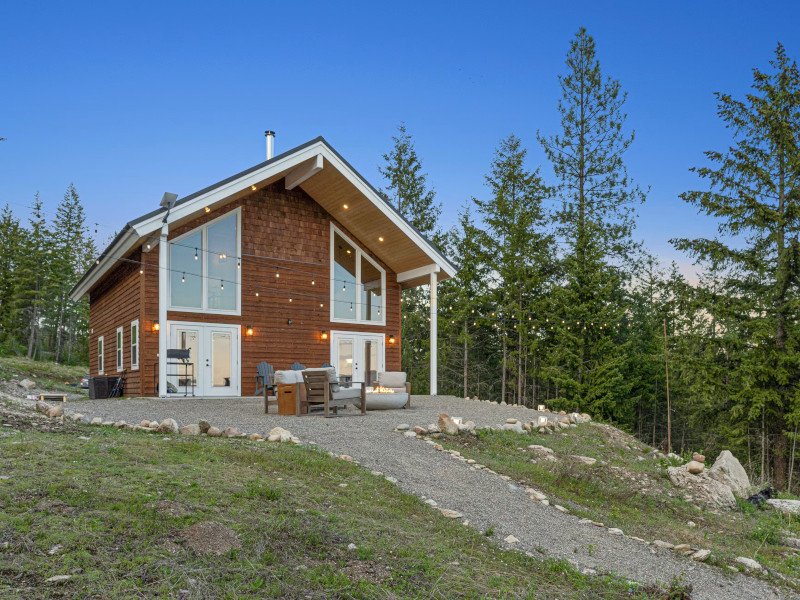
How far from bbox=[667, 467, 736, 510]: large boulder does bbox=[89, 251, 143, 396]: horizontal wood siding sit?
1128 centimetres

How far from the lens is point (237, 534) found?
13.2 ft

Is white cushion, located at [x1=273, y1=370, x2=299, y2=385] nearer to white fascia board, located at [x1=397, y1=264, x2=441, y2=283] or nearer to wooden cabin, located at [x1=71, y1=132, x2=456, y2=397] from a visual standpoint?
wooden cabin, located at [x1=71, y1=132, x2=456, y2=397]

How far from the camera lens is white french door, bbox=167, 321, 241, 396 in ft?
48.1

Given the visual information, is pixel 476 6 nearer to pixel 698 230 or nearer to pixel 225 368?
pixel 698 230

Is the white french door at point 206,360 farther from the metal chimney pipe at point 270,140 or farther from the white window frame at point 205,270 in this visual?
the metal chimney pipe at point 270,140

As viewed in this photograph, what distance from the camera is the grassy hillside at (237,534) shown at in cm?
336

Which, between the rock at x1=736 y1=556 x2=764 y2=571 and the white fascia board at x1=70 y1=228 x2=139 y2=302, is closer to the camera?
the rock at x1=736 y1=556 x2=764 y2=571

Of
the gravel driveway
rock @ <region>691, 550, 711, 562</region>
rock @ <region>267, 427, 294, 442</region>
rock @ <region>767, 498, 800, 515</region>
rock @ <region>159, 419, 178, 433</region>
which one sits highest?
rock @ <region>159, 419, 178, 433</region>

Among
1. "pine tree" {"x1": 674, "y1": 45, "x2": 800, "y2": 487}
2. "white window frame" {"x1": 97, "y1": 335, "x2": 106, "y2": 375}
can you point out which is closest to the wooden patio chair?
"white window frame" {"x1": 97, "y1": 335, "x2": 106, "y2": 375}

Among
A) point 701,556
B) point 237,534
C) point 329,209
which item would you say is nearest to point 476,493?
point 701,556

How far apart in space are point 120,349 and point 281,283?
462 centimetres

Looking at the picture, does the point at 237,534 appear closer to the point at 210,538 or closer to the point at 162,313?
the point at 210,538

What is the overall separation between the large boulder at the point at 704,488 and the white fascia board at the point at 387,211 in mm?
9394

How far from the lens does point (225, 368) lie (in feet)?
50.5
